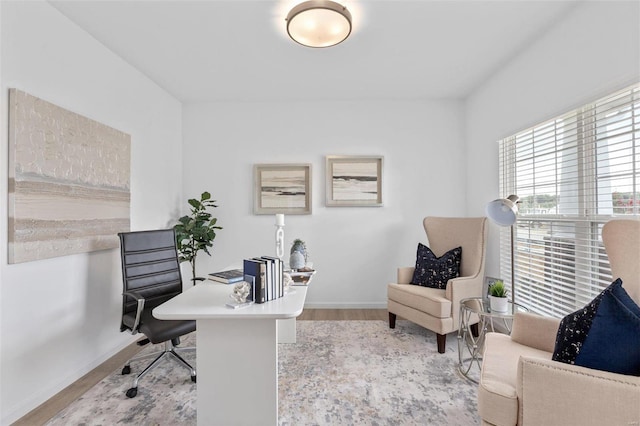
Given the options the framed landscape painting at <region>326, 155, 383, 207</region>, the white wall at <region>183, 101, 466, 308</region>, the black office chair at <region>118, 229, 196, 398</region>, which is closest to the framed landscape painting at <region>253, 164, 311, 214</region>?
the white wall at <region>183, 101, 466, 308</region>

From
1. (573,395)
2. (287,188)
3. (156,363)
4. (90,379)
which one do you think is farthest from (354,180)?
(90,379)

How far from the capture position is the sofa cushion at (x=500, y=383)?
1.19 m

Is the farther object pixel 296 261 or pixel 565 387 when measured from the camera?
pixel 296 261

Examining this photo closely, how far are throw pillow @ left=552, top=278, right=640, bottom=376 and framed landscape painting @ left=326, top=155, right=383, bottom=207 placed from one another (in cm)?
248

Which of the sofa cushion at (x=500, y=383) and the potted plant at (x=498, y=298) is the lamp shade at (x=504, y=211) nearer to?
the potted plant at (x=498, y=298)

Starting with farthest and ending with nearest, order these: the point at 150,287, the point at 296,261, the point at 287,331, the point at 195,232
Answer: the point at 195,232 < the point at 287,331 < the point at 296,261 < the point at 150,287

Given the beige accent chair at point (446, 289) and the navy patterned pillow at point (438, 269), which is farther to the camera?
the navy patterned pillow at point (438, 269)

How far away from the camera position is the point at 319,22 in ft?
6.06

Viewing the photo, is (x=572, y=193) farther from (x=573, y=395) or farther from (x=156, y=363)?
(x=156, y=363)

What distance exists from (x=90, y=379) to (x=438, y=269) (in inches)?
121

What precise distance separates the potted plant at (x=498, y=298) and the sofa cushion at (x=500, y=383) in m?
0.34

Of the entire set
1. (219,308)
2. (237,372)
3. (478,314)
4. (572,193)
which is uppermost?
(572,193)

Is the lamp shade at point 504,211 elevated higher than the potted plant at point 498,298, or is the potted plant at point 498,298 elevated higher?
the lamp shade at point 504,211

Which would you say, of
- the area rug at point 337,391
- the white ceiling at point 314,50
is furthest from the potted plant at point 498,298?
the white ceiling at point 314,50
